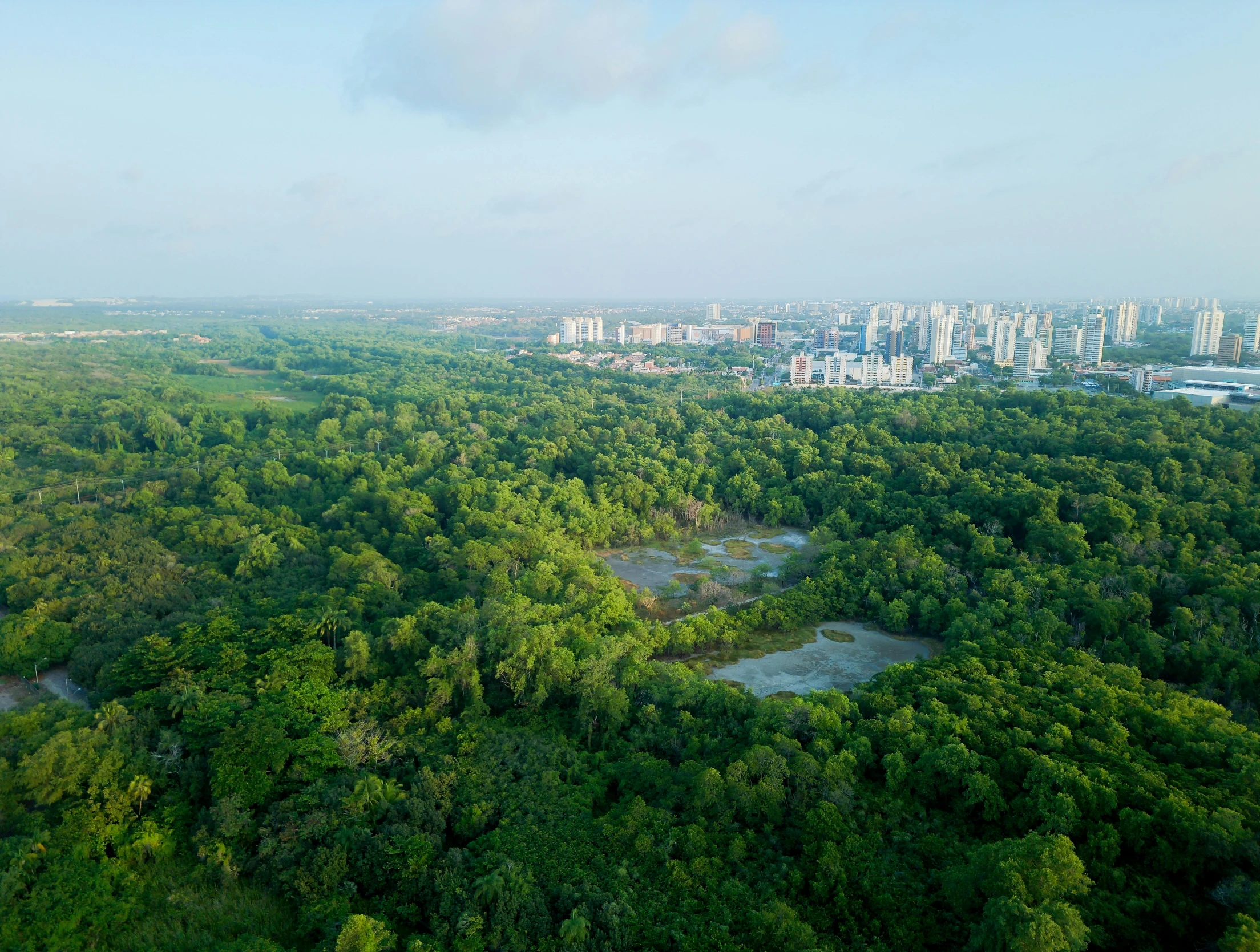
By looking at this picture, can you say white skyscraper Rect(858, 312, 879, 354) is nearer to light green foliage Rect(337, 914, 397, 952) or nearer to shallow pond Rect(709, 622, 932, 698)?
shallow pond Rect(709, 622, 932, 698)

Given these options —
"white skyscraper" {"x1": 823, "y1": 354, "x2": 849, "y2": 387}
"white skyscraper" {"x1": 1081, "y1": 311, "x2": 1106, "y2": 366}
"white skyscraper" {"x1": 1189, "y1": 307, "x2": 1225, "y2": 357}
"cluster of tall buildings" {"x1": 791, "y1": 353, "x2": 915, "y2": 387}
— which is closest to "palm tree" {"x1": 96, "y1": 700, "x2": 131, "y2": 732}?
"cluster of tall buildings" {"x1": 791, "y1": 353, "x2": 915, "y2": 387}

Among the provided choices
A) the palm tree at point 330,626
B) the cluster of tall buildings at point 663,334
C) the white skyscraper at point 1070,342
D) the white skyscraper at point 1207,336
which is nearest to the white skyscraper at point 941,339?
the white skyscraper at point 1070,342

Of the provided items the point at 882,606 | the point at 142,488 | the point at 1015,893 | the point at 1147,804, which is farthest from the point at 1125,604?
the point at 142,488

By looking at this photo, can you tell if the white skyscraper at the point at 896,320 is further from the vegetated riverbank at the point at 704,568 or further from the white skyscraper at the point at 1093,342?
the vegetated riverbank at the point at 704,568

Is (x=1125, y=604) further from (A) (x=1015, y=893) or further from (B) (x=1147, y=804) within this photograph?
(A) (x=1015, y=893)

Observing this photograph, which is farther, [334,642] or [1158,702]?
[334,642]

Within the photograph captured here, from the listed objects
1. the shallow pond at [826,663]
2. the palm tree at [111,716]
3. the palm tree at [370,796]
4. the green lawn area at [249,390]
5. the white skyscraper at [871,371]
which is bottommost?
the shallow pond at [826,663]
